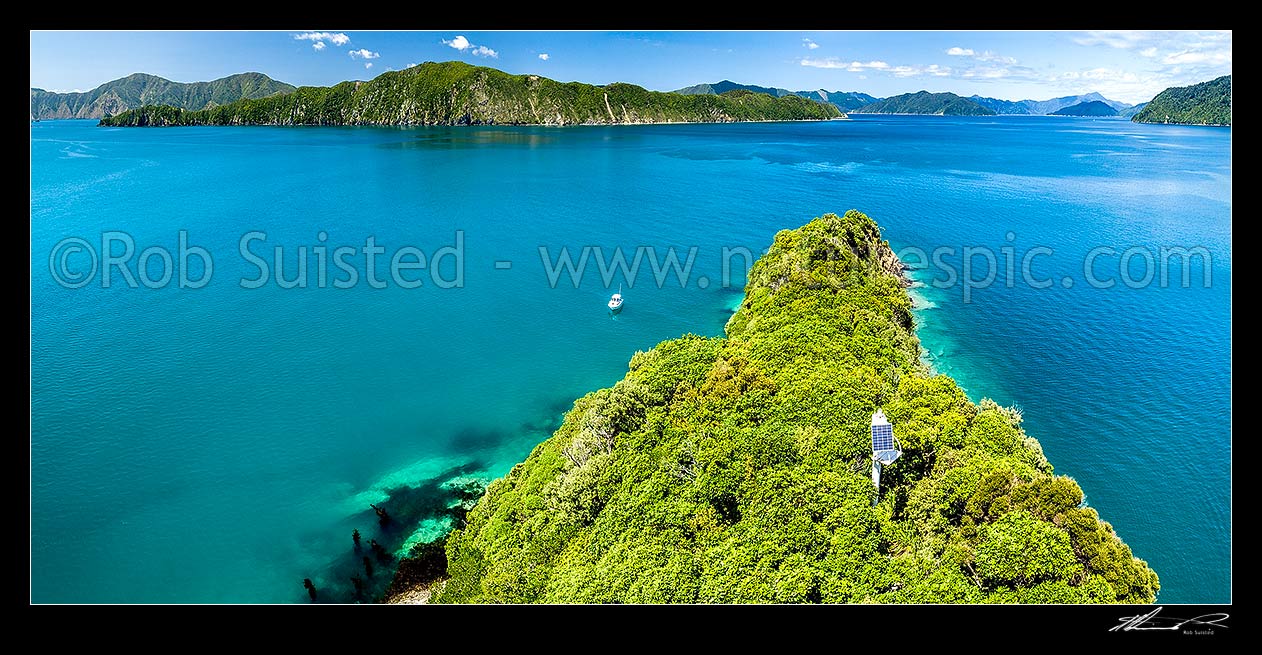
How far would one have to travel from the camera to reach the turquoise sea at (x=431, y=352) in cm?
2992

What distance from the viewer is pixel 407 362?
153ft

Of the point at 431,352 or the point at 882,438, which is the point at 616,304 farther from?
the point at 882,438

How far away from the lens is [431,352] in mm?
48625

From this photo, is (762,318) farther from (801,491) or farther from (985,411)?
(801,491)
